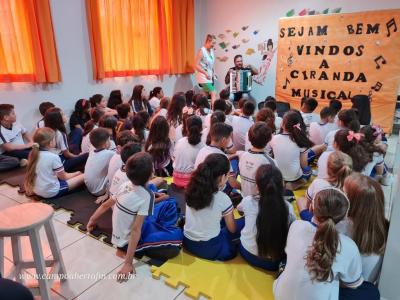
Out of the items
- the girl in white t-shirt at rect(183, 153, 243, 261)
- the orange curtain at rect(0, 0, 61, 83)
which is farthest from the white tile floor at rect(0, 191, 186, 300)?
the orange curtain at rect(0, 0, 61, 83)

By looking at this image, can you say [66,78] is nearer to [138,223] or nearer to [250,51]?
[138,223]

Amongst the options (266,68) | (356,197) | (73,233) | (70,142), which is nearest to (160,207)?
(73,233)

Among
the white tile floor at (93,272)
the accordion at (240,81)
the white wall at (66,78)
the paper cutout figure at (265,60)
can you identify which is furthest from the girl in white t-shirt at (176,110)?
the paper cutout figure at (265,60)

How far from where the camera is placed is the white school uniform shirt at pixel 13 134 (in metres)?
3.14

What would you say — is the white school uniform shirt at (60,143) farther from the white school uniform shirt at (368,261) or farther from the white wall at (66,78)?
the white school uniform shirt at (368,261)

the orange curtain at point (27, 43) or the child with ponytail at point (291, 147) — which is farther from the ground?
the orange curtain at point (27, 43)

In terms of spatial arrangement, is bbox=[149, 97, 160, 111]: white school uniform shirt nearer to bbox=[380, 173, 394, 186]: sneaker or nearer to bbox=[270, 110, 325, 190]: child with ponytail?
bbox=[270, 110, 325, 190]: child with ponytail

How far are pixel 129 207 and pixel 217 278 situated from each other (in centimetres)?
62

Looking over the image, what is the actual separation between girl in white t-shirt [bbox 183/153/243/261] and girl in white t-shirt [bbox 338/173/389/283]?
2.03 ft

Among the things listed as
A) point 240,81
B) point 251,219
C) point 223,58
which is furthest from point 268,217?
point 223,58

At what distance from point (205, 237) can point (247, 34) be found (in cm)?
485

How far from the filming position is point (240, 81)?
519cm

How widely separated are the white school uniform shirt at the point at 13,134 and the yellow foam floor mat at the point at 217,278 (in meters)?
2.53

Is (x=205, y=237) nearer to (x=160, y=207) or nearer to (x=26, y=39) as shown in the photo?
(x=160, y=207)
